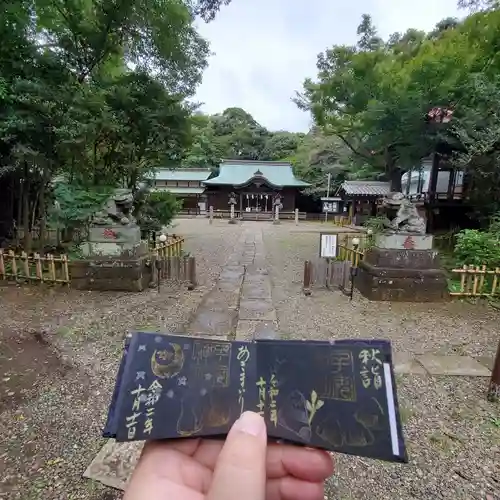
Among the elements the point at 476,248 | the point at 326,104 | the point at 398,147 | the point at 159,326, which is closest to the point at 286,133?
the point at 326,104

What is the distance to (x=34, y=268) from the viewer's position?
20.6 ft

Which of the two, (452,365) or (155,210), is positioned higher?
(155,210)

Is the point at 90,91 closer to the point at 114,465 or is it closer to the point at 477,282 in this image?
the point at 114,465

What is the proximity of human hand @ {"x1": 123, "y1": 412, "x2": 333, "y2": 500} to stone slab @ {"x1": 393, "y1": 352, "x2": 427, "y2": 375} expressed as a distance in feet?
9.66

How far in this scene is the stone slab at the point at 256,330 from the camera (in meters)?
4.07

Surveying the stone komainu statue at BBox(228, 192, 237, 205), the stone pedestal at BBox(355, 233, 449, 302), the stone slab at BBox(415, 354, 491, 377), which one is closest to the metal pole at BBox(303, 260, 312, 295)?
the stone pedestal at BBox(355, 233, 449, 302)

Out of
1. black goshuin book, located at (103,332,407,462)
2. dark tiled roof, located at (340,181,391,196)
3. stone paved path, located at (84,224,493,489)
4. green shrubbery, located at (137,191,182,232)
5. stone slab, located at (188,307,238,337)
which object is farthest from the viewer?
dark tiled roof, located at (340,181,391,196)

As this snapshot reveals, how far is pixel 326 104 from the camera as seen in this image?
54.1 ft

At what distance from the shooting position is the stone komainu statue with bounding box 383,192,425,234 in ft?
18.7

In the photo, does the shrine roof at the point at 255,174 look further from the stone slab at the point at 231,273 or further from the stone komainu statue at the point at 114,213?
the stone komainu statue at the point at 114,213

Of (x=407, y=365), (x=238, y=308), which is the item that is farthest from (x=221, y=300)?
(x=407, y=365)

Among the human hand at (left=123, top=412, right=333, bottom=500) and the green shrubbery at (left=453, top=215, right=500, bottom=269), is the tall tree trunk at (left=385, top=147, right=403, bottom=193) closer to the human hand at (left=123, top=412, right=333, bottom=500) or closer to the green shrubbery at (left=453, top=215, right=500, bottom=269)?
the green shrubbery at (left=453, top=215, right=500, bottom=269)

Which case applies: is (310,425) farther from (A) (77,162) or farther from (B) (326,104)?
(B) (326,104)

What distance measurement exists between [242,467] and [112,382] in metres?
2.75
